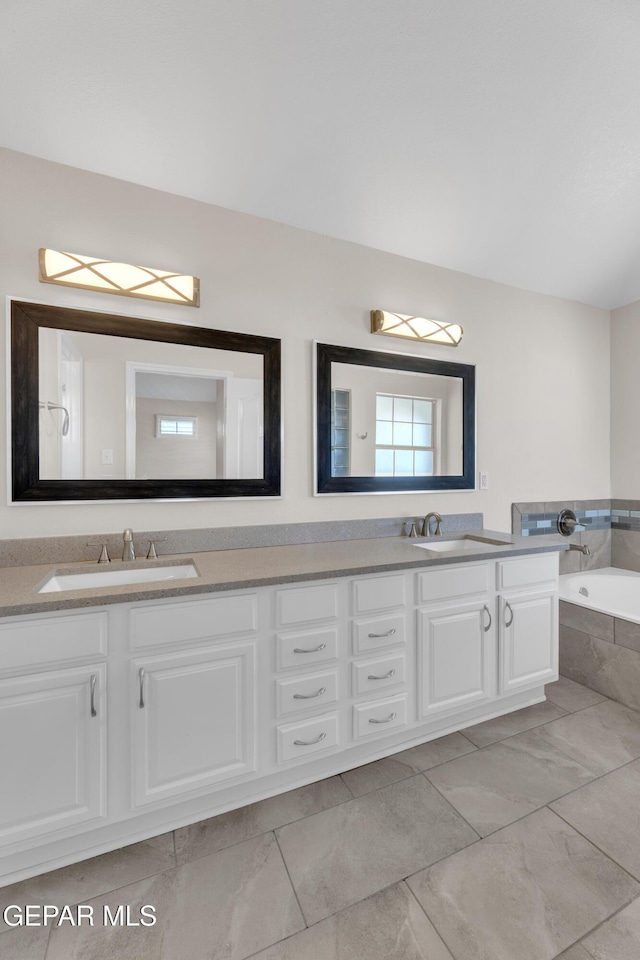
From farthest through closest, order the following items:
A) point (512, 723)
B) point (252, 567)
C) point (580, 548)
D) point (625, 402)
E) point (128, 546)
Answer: point (625, 402) < point (580, 548) < point (512, 723) < point (128, 546) < point (252, 567)

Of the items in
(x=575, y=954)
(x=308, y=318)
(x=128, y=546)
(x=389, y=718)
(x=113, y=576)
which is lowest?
(x=575, y=954)

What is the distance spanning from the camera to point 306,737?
5.54 feet

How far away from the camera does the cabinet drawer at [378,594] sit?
70.1 inches

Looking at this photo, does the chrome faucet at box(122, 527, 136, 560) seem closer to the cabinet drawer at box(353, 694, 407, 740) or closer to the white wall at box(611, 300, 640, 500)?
the cabinet drawer at box(353, 694, 407, 740)

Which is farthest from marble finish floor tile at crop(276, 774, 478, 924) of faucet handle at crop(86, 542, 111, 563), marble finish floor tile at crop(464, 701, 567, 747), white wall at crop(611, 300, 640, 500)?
white wall at crop(611, 300, 640, 500)

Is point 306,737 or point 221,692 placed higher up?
point 221,692

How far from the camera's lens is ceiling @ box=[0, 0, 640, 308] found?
1510 millimetres

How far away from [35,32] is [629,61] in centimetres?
216

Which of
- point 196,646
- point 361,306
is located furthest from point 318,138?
Answer: point 196,646

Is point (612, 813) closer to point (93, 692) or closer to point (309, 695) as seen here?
point (309, 695)

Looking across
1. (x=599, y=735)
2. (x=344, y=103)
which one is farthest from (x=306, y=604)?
(x=344, y=103)

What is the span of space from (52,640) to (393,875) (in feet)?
4.14

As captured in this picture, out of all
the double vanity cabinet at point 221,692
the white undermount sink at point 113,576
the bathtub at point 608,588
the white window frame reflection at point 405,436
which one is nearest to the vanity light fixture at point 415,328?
the white window frame reflection at point 405,436

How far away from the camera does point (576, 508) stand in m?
3.25
